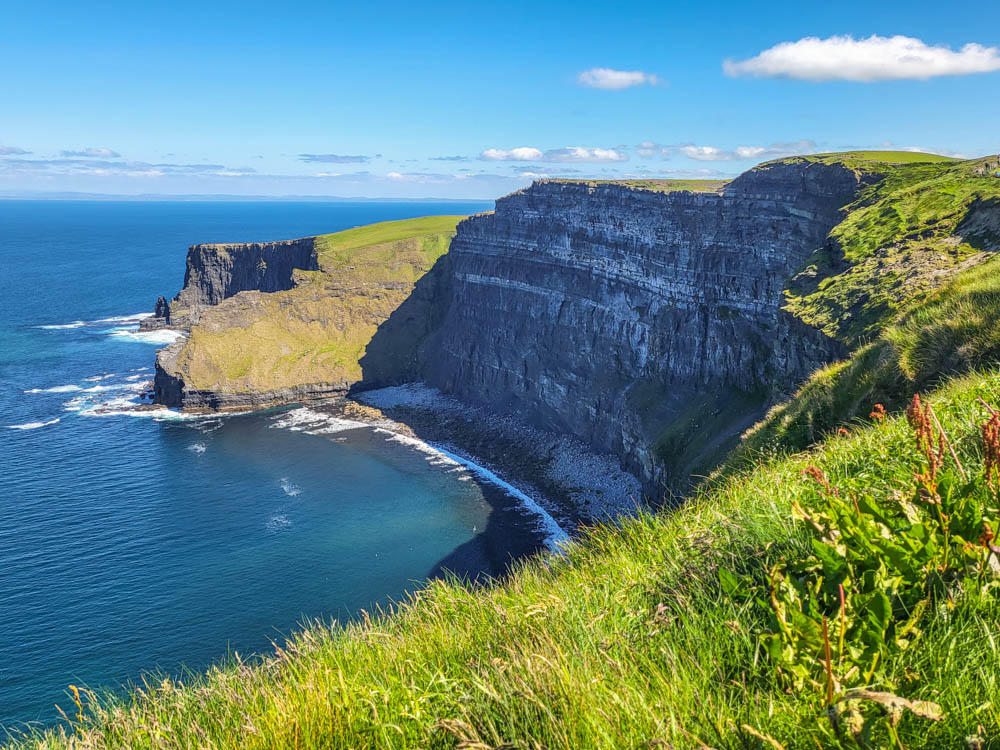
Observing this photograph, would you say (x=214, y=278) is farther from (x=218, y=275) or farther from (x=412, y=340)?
(x=412, y=340)

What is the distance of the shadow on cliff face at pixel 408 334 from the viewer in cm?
11144

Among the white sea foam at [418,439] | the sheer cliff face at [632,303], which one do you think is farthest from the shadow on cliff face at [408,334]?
the sheer cliff face at [632,303]

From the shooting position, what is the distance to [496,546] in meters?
58.4

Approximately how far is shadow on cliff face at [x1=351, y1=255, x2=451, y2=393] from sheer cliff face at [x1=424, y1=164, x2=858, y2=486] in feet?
20.8

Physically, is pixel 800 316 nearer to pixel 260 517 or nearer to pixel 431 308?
pixel 260 517

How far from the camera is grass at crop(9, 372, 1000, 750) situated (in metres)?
A: 4.43

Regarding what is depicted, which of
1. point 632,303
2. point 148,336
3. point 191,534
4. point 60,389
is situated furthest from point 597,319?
point 148,336

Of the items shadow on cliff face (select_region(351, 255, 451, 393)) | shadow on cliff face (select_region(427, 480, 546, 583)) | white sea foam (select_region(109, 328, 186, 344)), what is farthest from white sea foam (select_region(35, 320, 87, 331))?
shadow on cliff face (select_region(427, 480, 546, 583))

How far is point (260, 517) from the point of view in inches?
2491

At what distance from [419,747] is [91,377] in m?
125

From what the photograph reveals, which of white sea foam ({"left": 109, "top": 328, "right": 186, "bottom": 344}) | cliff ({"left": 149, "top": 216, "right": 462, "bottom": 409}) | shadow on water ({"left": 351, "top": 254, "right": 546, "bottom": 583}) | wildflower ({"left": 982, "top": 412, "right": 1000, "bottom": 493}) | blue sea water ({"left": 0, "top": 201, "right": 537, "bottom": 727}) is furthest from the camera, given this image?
white sea foam ({"left": 109, "top": 328, "right": 186, "bottom": 344})

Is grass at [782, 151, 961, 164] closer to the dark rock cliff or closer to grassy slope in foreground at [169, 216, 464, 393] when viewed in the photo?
grassy slope in foreground at [169, 216, 464, 393]

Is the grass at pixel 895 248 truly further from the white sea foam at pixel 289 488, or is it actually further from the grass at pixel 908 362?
the white sea foam at pixel 289 488

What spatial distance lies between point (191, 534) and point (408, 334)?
63559 millimetres
